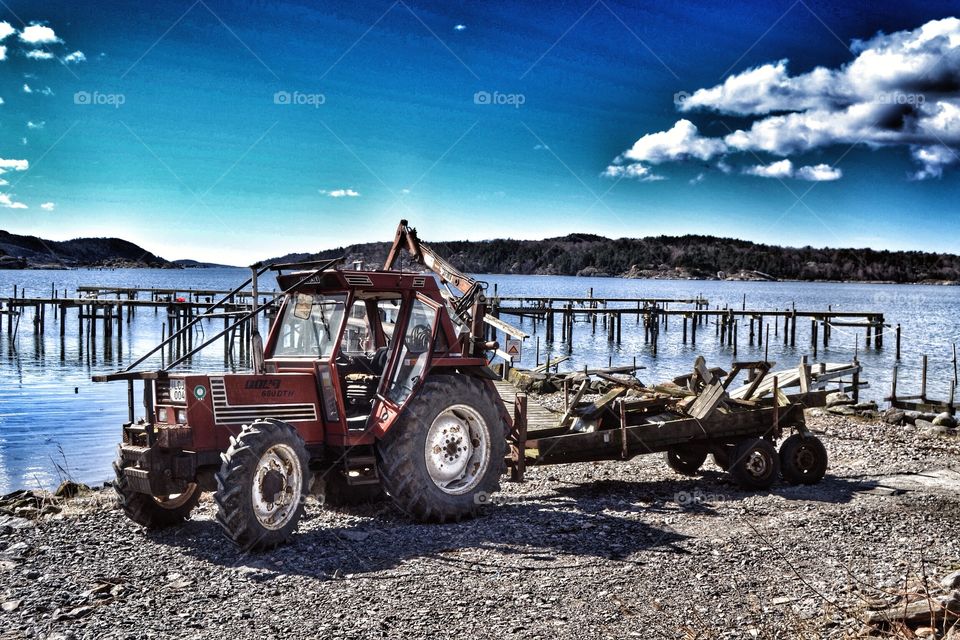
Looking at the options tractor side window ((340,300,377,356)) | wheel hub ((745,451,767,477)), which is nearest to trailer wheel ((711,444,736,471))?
wheel hub ((745,451,767,477))

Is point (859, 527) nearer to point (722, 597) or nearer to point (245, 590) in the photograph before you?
point (722, 597)

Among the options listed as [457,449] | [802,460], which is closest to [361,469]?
[457,449]

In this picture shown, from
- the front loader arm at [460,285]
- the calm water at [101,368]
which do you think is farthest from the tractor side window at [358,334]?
the calm water at [101,368]

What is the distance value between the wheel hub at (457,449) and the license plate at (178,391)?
2.47 metres

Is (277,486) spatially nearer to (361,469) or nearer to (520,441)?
(361,469)

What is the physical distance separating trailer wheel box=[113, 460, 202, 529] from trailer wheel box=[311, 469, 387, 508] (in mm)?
1355

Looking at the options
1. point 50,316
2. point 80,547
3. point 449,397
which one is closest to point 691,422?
point 449,397

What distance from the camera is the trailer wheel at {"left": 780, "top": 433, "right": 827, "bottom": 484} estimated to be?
1148 centimetres

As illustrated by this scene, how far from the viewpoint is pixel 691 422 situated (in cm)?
1100

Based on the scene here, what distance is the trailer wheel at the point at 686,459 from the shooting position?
39.2 ft

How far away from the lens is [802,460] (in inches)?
457

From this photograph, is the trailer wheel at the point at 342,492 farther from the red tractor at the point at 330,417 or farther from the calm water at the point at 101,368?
the calm water at the point at 101,368

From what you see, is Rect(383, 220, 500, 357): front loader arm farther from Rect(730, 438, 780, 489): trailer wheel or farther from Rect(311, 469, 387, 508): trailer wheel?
Rect(730, 438, 780, 489): trailer wheel

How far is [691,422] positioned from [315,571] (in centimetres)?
570
